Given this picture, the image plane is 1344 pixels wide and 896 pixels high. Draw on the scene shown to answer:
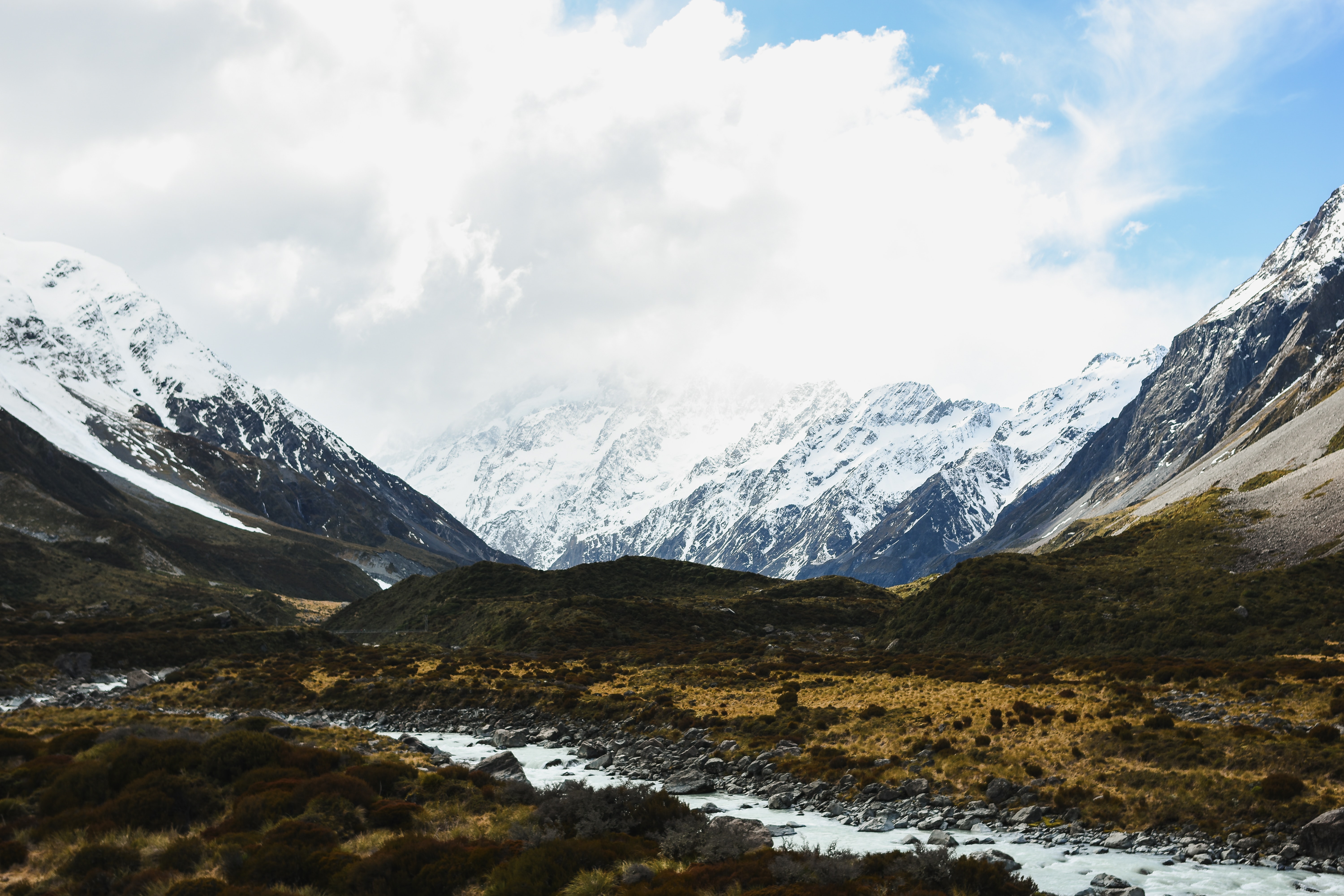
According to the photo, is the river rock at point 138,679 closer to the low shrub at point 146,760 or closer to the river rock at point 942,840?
the low shrub at point 146,760

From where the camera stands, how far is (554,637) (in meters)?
92.1

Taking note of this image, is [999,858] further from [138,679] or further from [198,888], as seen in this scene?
[138,679]

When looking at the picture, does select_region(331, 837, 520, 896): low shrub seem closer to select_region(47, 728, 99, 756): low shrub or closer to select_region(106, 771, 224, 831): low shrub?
select_region(106, 771, 224, 831): low shrub

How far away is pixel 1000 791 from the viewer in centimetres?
2794

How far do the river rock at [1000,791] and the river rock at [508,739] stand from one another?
2667cm

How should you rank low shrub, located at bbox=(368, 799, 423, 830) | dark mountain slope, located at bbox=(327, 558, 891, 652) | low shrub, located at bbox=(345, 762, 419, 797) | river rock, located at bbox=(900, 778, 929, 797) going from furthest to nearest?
dark mountain slope, located at bbox=(327, 558, 891, 652) < river rock, located at bbox=(900, 778, 929, 797) < low shrub, located at bbox=(345, 762, 419, 797) < low shrub, located at bbox=(368, 799, 423, 830)

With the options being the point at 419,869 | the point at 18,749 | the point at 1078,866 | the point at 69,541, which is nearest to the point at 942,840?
the point at 1078,866

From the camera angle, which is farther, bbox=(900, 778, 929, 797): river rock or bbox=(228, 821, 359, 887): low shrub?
bbox=(900, 778, 929, 797): river rock

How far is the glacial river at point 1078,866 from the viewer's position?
779 inches

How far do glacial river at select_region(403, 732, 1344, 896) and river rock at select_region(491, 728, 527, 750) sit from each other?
18.3 metres

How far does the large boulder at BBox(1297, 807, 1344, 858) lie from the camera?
2106 centimetres

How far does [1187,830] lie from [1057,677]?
26.7m

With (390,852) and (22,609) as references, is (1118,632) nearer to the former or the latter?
(390,852)

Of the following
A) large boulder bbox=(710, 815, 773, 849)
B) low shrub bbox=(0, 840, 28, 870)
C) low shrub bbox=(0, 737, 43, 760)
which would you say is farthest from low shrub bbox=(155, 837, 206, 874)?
large boulder bbox=(710, 815, 773, 849)
